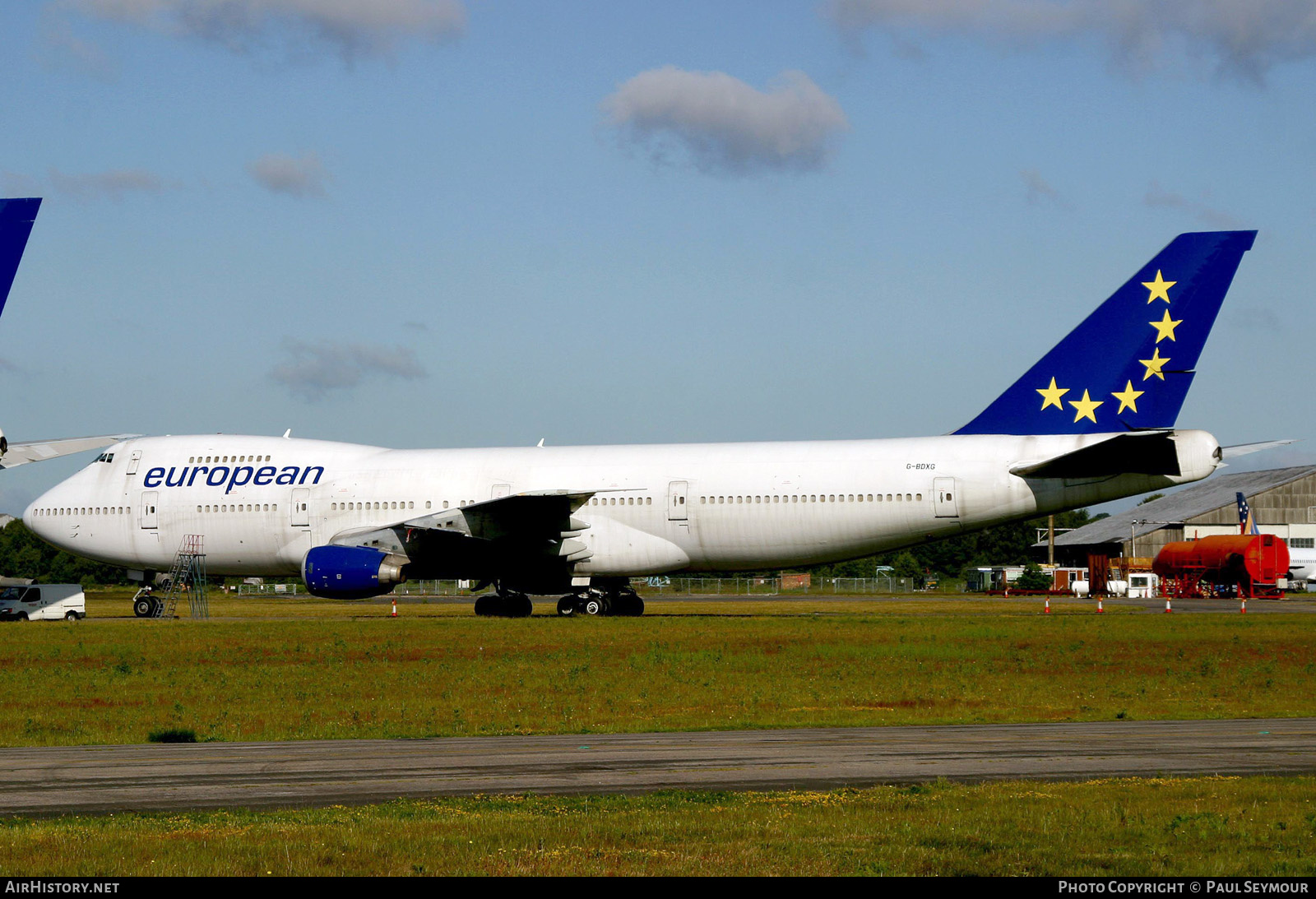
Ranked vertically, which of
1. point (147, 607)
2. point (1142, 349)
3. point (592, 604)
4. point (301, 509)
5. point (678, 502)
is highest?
point (1142, 349)

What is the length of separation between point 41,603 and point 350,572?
13.5 meters

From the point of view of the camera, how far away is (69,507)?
138 ft

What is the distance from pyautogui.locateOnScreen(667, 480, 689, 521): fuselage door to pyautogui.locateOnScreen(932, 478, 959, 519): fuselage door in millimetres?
6453

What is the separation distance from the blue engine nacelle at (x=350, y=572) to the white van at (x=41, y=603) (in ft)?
35.0

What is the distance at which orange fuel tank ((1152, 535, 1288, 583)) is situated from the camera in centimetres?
6075

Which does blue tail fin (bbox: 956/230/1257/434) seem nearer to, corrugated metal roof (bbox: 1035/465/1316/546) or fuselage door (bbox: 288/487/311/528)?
fuselage door (bbox: 288/487/311/528)

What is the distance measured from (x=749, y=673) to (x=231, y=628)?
15863 mm

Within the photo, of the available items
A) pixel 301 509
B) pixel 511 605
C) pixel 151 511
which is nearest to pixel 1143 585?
pixel 511 605

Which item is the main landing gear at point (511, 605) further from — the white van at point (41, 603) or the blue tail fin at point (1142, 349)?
the blue tail fin at point (1142, 349)

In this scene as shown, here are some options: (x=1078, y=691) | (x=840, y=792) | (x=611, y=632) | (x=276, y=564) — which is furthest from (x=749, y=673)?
(x=276, y=564)

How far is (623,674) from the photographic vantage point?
23.5 metres

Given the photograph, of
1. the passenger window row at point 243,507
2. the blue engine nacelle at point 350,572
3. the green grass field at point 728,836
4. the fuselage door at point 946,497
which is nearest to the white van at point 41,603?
the passenger window row at point 243,507

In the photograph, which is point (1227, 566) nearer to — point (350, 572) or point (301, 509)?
point (301, 509)
